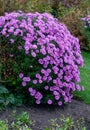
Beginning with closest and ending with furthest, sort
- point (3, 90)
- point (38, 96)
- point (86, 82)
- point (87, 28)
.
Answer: point (3, 90)
point (38, 96)
point (86, 82)
point (87, 28)

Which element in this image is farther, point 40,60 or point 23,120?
point 40,60

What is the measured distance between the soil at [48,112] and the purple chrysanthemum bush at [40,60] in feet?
0.41

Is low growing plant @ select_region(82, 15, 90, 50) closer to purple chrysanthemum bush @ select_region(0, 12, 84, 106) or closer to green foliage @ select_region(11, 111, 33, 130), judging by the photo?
purple chrysanthemum bush @ select_region(0, 12, 84, 106)

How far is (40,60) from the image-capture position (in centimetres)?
605

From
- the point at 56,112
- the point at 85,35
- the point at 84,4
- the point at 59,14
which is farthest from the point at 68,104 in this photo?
the point at 84,4

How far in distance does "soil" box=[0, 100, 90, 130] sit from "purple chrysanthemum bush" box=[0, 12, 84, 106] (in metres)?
0.13

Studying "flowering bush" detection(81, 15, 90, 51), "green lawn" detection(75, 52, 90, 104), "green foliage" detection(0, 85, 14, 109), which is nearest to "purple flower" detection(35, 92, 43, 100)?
"green foliage" detection(0, 85, 14, 109)

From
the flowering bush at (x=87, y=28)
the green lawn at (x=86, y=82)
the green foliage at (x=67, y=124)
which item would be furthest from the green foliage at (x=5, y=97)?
the flowering bush at (x=87, y=28)

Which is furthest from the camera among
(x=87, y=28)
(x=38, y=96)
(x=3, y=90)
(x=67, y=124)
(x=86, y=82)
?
(x=87, y=28)

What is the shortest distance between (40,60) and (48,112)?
2.47ft

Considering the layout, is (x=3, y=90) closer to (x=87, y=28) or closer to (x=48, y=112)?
(x=48, y=112)

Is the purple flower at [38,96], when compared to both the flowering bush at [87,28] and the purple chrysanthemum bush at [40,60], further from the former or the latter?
the flowering bush at [87,28]

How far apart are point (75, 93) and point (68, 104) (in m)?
0.54

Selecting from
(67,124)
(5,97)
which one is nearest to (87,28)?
(5,97)
